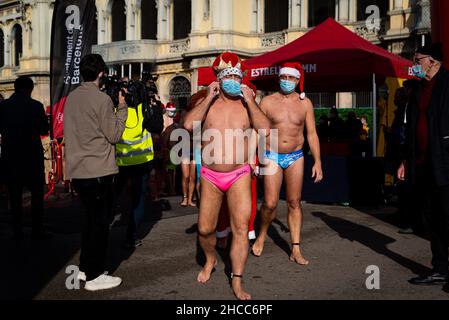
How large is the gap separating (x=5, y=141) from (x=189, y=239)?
2.62 metres

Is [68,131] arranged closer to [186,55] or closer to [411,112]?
[411,112]

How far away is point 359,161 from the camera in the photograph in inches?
394

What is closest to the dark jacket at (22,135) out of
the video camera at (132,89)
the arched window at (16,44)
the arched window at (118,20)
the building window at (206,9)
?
the video camera at (132,89)

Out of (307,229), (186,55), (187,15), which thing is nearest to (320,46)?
(307,229)

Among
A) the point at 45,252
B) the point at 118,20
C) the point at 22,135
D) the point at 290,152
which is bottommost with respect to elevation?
the point at 45,252

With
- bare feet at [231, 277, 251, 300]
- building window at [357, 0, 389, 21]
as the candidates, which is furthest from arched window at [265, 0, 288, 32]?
bare feet at [231, 277, 251, 300]

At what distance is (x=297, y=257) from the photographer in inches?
221

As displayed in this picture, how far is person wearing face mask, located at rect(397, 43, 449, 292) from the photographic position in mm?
4656

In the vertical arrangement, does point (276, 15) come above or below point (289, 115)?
above

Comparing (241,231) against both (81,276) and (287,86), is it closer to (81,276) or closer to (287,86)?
(81,276)

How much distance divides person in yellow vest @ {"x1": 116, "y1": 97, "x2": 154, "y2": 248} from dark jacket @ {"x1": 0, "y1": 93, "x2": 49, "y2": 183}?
130 centimetres

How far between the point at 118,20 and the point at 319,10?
1408cm

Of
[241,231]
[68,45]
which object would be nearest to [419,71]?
[241,231]
